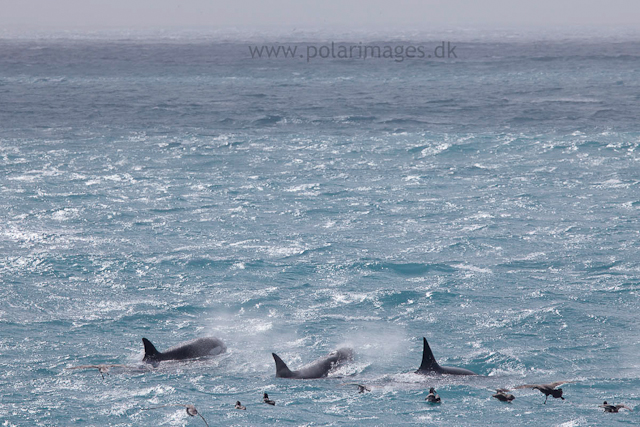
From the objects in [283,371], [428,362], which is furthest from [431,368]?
[283,371]

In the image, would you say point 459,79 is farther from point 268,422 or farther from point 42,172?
point 268,422

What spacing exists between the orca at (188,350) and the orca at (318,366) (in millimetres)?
2031

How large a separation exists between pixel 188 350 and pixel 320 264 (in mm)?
8696

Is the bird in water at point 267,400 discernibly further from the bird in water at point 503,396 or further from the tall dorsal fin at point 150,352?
the bird in water at point 503,396

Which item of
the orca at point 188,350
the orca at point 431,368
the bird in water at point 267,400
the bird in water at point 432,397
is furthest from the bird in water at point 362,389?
the orca at point 188,350

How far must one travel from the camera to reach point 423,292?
25.8 metres

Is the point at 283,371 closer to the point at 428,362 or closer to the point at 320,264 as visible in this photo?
the point at 428,362

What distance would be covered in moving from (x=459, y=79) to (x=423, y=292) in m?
79.5

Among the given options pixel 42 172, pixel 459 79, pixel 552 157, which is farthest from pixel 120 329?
pixel 459 79

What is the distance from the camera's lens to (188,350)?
20.8 meters

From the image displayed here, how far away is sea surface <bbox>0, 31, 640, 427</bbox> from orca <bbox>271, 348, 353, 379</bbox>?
0.31 metres

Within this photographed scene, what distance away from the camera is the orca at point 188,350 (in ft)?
66.0

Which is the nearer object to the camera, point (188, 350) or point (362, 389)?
point (362, 389)

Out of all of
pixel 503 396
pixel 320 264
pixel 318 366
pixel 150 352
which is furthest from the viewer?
pixel 320 264
